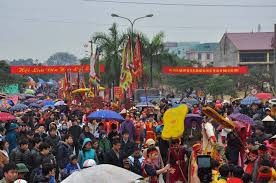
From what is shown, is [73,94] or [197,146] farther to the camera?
[73,94]

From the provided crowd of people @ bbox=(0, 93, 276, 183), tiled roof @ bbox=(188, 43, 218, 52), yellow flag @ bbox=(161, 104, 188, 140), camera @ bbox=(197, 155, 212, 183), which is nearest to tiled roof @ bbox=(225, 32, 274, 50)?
tiled roof @ bbox=(188, 43, 218, 52)

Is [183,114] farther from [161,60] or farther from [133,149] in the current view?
[161,60]

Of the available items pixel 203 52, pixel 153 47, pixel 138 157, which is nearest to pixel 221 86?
pixel 153 47

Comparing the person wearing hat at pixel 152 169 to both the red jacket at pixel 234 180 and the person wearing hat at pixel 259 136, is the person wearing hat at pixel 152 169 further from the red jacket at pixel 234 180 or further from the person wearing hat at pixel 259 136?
the person wearing hat at pixel 259 136

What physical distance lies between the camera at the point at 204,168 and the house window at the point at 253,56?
8177 cm

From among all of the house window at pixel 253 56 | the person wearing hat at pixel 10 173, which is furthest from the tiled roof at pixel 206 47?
the person wearing hat at pixel 10 173

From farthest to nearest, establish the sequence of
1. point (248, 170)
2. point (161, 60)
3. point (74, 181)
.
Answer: point (161, 60) < point (248, 170) < point (74, 181)

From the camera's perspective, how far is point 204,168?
33.2ft

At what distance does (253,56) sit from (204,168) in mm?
82795

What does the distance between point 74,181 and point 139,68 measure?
70.5 feet

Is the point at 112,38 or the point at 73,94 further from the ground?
the point at 112,38

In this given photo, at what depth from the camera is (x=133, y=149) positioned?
40.7 ft

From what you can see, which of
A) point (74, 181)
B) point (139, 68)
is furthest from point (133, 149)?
point (139, 68)

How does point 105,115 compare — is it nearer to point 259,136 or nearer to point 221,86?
point 259,136
